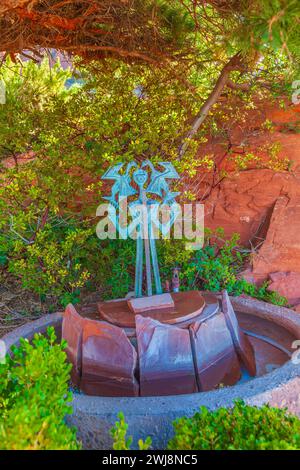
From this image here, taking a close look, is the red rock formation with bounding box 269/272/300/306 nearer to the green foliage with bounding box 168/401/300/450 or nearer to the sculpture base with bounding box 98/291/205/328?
the sculpture base with bounding box 98/291/205/328

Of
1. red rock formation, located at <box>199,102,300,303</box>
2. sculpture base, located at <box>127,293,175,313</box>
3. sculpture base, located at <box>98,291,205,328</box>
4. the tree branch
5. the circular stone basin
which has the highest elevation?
the tree branch

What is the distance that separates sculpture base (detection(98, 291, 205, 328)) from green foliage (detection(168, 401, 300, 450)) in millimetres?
747

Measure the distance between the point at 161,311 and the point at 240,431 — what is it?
984 mm

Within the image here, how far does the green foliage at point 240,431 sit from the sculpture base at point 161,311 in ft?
2.45

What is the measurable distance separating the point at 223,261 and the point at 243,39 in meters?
2.47

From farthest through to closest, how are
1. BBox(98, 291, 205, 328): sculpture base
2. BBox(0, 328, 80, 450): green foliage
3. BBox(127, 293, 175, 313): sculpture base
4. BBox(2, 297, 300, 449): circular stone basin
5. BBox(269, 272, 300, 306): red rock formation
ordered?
BBox(269, 272, 300, 306): red rock formation → BBox(127, 293, 175, 313): sculpture base → BBox(98, 291, 205, 328): sculpture base → BBox(2, 297, 300, 449): circular stone basin → BBox(0, 328, 80, 450): green foliage

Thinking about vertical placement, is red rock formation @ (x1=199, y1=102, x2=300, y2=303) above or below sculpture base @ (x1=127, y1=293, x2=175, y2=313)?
above

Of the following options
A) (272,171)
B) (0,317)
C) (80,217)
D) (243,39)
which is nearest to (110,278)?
(80,217)

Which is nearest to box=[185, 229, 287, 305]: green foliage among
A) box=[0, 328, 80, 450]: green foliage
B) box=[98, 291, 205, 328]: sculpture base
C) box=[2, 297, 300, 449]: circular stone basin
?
box=[98, 291, 205, 328]: sculpture base

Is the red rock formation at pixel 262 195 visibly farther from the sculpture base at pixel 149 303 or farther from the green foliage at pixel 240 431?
the green foliage at pixel 240 431

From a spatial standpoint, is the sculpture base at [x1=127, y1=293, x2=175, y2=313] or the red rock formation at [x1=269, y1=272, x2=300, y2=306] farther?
the red rock formation at [x1=269, y1=272, x2=300, y2=306]

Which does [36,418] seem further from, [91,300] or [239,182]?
[239,182]

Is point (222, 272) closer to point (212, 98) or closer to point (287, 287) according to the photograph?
point (287, 287)

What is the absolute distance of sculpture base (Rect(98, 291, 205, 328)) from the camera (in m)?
2.30
